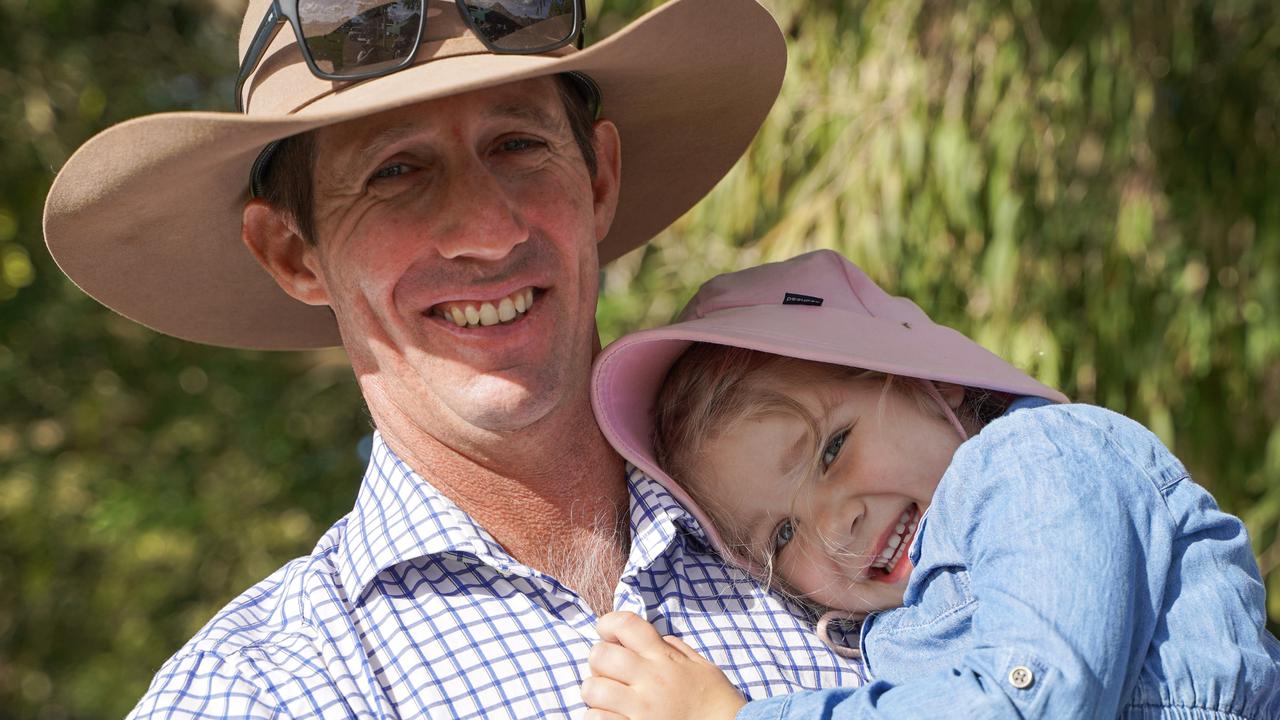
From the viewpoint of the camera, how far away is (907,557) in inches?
69.3

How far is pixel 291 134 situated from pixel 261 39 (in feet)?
0.75

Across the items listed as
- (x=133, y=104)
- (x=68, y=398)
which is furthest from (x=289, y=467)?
(x=133, y=104)

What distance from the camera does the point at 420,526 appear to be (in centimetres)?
173

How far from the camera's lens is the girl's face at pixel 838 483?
1749 mm

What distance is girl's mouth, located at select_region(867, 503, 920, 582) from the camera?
5.77 ft

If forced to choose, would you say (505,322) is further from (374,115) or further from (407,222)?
(374,115)

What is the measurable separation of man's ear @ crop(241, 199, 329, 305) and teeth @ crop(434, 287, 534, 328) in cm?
22

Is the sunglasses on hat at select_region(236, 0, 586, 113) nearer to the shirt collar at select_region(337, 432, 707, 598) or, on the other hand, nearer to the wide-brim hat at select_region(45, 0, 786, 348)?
the wide-brim hat at select_region(45, 0, 786, 348)

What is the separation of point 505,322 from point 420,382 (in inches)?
5.6

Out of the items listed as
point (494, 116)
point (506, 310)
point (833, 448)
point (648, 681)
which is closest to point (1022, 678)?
point (648, 681)

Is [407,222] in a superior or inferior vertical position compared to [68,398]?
superior

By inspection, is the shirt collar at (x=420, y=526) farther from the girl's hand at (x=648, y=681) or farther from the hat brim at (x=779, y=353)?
the girl's hand at (x=648, y=681)

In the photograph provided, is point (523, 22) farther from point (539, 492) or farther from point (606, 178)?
point (539, 492)

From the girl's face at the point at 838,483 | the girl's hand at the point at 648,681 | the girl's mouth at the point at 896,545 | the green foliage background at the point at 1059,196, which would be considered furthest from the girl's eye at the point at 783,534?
the green foliage background at the point at 1059,196
